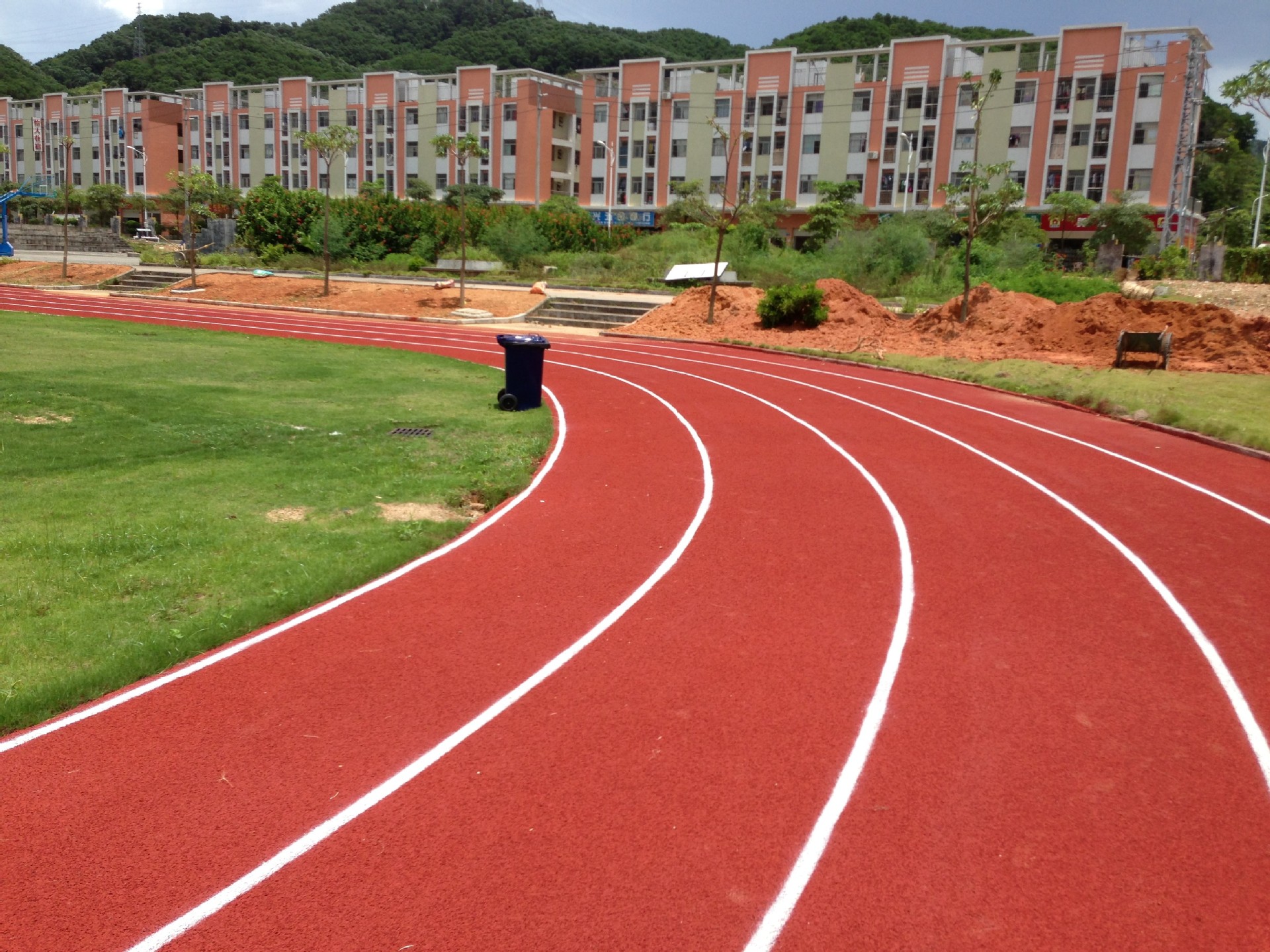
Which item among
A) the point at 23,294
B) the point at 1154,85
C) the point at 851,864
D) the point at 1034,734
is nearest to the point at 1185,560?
the point at 1034,734

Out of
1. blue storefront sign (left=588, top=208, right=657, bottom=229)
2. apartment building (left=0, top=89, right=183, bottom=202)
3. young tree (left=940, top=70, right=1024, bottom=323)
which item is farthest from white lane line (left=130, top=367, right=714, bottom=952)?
apartment building (left=0, top=89, right=183, bottom=202)

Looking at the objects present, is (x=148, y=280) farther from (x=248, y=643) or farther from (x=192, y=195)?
(x=248, y=643)

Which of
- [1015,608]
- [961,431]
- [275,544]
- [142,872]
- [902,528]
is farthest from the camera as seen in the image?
[961,431]

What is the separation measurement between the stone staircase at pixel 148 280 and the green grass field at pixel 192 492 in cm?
2577

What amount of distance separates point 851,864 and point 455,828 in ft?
5.36

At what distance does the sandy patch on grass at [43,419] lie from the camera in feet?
36.0

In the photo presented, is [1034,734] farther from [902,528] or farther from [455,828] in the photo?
[902,528]

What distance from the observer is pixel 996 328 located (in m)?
24.5

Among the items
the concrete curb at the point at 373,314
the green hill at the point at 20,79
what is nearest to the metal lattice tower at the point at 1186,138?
the concrete curb at the point at 373,314

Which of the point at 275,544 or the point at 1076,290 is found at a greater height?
the point at 1076,290

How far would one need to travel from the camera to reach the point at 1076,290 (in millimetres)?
28641

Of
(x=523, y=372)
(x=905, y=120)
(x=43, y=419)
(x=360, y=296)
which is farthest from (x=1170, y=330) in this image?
(x=905, y=120)

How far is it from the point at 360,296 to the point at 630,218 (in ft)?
145

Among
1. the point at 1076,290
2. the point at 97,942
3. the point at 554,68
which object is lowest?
the point at 97,942
